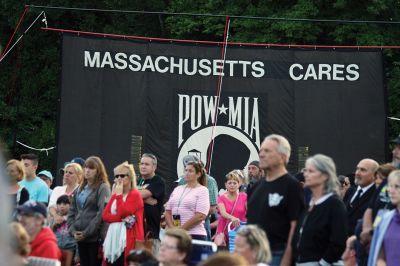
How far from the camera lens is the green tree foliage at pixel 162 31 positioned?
Answer: 27.0 m

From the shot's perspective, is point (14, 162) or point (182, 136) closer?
point (14, 162)

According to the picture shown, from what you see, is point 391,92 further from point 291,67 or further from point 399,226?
point 399,226

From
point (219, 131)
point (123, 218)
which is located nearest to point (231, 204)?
point (123, 218)

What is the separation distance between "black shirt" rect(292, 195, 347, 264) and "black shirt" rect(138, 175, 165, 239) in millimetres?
4089

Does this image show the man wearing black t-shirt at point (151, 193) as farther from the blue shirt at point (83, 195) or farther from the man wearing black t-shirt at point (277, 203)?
the man wearing black t-shirt at point (277, 203)

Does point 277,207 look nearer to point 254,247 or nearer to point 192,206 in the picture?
point 254,247

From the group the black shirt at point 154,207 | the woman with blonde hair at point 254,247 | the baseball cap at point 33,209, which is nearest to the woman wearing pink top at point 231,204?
the black shirt at point 154,207

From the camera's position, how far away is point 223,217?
488 inches

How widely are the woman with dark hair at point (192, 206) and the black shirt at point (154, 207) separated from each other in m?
0.25

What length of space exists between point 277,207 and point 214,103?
34.1 feet

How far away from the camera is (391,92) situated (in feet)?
87.3

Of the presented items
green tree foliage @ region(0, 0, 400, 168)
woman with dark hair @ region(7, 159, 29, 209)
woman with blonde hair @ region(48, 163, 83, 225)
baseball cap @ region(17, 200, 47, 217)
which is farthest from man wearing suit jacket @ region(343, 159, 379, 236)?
green tree foliage @ region(0, 0, 400, 168)

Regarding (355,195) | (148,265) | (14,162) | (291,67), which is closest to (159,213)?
(14,162)

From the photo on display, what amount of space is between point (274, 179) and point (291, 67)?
35.9ft
